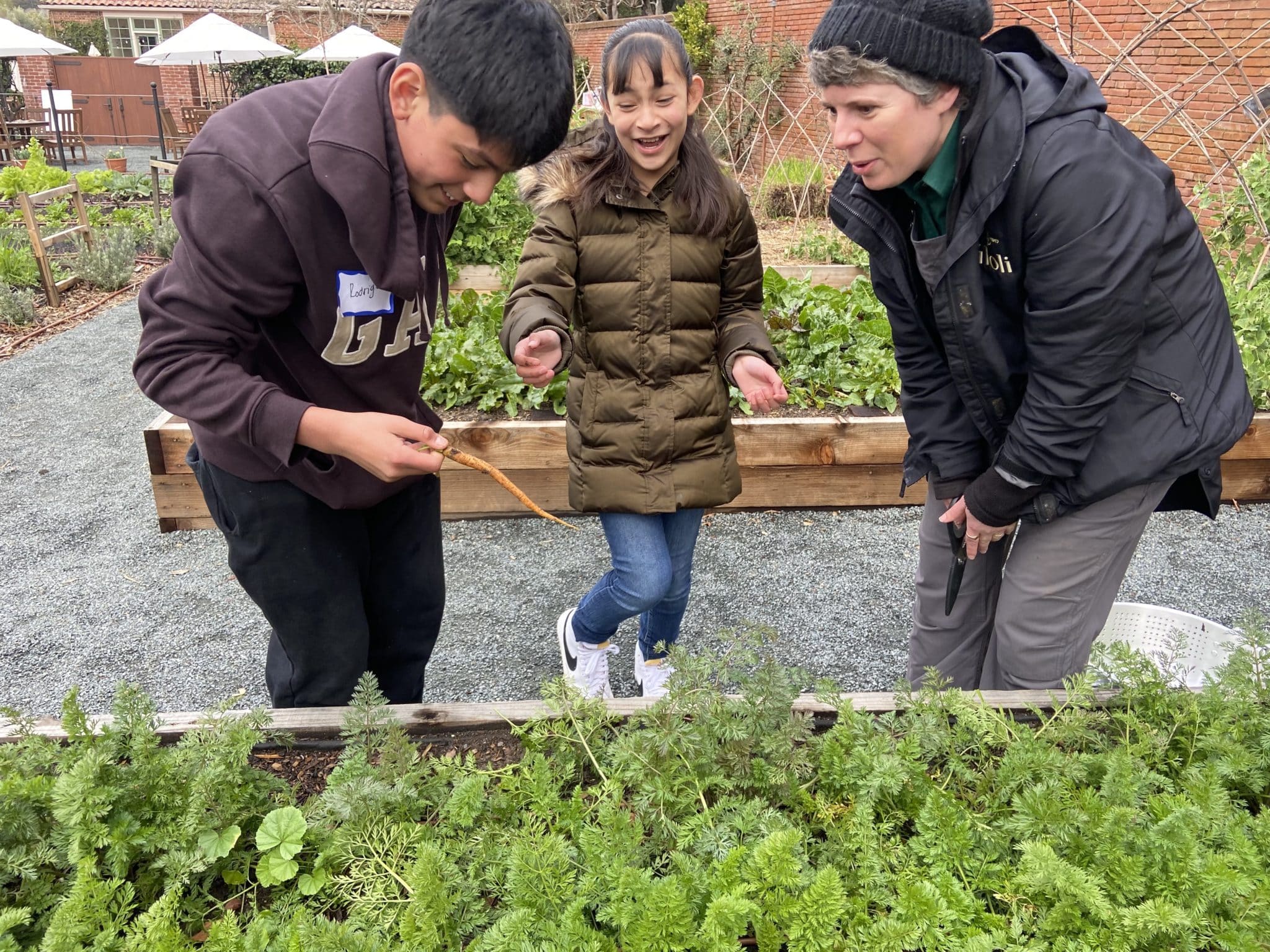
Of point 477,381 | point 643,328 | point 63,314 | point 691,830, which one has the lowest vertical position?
point 63,314

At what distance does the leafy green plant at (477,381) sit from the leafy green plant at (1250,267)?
328cm

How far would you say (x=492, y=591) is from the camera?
354cm

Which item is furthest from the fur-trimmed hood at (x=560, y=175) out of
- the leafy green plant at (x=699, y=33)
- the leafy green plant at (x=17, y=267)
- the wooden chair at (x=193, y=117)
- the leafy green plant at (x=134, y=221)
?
the wooden chair at (x=193, y=117)

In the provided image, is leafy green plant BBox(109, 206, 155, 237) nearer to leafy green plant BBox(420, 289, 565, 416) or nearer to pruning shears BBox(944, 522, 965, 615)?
leafy green plant BBox(420, 289, 565, 416)

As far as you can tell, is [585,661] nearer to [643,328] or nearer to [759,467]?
[643,328]

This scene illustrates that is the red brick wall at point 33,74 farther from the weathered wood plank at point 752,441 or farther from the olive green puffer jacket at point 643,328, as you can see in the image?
the olive green puffer jacket at point 643,328

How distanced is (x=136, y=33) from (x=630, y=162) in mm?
40342

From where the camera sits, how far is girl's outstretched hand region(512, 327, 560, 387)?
2105 millimetres

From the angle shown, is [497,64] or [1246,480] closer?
[497,64]

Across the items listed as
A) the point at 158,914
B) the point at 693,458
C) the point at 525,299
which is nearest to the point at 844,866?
the point at 158,914

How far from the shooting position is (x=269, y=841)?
139 cm

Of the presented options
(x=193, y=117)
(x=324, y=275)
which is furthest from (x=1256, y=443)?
(x=193, y=117)

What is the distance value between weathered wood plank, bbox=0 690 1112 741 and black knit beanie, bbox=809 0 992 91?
1.20 meters

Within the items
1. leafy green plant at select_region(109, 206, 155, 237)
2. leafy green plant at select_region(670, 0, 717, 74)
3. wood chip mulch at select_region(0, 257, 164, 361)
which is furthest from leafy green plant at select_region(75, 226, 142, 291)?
leafy green plant at select_region(670, 0, 717, 74)
